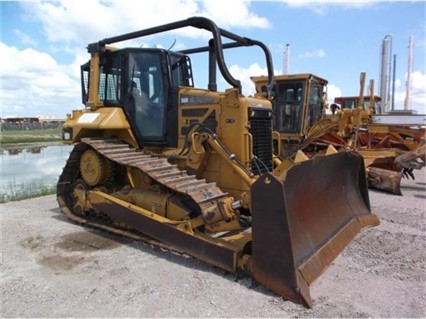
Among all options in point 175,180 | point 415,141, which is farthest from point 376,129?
point 175,180

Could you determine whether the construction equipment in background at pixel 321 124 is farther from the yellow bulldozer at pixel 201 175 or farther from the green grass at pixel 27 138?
the green grass at pixel 27 138

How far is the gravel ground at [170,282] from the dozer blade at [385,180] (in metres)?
3.14

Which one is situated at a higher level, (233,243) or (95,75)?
(95,75)

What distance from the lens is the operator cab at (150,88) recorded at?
5566 mm

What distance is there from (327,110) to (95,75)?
931 cm

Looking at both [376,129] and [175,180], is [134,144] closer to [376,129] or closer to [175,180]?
[175,180]

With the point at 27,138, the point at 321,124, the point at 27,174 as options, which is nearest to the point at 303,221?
the point at 321,124

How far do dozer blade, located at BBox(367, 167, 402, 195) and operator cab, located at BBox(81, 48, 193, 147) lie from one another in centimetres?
522

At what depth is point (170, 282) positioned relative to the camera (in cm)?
382

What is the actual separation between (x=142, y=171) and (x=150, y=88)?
1.41 m

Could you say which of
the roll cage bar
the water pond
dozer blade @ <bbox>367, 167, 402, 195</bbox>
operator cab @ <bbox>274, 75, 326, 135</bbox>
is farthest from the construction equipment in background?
the water pond

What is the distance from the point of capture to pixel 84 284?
3785mm

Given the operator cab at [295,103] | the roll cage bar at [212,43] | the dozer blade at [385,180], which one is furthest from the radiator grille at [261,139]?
the operator cab at [295,103]

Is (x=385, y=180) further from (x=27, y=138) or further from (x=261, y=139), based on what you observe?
(x=27, y=138)
